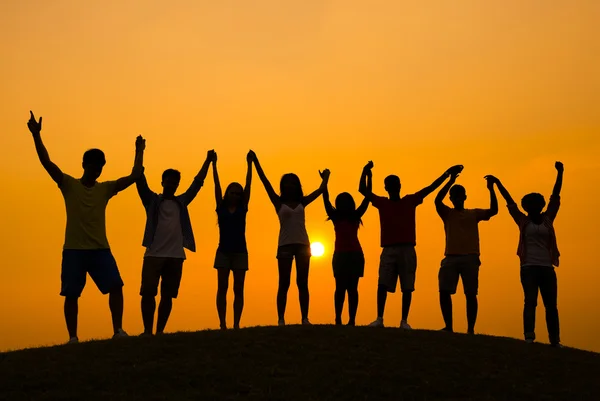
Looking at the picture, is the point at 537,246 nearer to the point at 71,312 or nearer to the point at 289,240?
the point at 289,240

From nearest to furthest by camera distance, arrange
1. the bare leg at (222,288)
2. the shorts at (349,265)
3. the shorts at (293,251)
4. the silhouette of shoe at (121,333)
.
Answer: the silhouette of shoe at (121,333) < the bare leg at (222,288) < the shorts at (293,251) < the shorts at (349,265)

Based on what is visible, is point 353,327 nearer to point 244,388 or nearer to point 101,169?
point 244,388

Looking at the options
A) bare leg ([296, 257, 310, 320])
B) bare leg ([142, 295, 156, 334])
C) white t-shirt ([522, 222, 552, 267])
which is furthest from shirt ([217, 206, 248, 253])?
white t-shirt ([522, 222, 552, 267])

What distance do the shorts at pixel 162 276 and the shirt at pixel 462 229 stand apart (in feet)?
22.0

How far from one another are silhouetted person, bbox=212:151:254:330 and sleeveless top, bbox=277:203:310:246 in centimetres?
85

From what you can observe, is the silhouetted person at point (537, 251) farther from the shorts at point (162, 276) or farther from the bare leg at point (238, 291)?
the shorts at point (162, 276)

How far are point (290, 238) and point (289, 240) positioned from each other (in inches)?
2.0

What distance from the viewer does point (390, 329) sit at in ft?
59.7

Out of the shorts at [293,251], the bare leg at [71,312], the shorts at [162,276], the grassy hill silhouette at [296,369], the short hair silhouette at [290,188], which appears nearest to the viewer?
the grassy hill silhouette at [296,369]

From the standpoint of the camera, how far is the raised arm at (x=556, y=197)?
1856 centimetres

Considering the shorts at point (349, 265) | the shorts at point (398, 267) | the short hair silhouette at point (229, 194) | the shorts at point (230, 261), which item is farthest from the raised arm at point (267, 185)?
the shorts at point (398, 267)

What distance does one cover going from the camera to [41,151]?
14.6 metres

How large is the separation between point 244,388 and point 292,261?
4979 millimetres

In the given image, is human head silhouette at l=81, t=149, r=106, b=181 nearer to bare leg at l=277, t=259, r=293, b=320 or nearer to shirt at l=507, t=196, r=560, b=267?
bare leg at l=277, t=259, r=293, b=320
